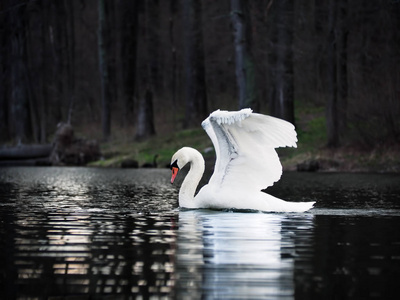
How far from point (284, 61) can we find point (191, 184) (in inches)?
770

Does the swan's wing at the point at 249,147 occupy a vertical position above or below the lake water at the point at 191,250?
above

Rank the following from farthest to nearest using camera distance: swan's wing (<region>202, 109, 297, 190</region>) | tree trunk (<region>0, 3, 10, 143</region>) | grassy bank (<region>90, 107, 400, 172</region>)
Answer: tree trunk (<region>0, 3, 10, 143</region>)
grassy bank (<region>90, 107, 400, 172</region>)
swan's wing (<region>202, 109, 297, 190</region>)

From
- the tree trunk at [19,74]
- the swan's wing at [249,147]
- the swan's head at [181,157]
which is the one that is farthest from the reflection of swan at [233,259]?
the tree trunk at [19,74]

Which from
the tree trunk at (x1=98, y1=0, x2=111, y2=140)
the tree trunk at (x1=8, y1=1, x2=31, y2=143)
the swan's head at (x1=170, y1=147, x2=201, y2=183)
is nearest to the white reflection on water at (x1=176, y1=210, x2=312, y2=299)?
the swan's head at (x1=170, y1=147, x2=201, y2=183)

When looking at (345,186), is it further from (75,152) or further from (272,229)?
(75,152)

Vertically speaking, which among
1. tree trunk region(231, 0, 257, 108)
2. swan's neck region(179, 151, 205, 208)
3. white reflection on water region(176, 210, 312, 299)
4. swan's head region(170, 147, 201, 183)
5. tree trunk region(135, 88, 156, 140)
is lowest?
white reflection on water region(176, 210, 312, 299)

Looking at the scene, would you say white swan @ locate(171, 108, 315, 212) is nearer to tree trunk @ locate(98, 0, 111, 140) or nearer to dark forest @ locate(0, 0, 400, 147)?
dark forest @ locate(0, 0, 400, 147)

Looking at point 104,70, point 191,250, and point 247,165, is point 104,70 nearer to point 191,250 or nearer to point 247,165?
point 247,165

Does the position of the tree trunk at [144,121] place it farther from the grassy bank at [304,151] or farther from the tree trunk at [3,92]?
the tree trunk at [3,92]

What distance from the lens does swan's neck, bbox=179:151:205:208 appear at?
13628 mm

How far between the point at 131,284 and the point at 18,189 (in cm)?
1234

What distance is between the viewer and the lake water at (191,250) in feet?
21.7

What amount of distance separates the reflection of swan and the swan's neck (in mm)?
1532

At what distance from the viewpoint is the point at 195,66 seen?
126 ft
